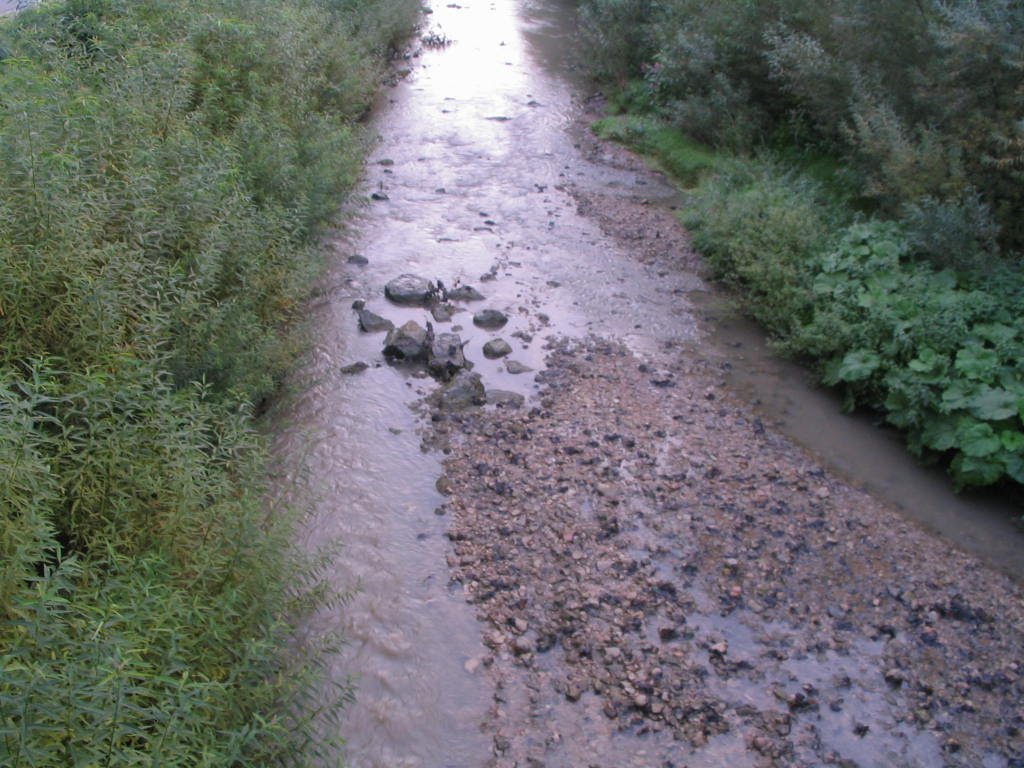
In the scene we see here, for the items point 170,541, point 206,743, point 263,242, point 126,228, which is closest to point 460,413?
point 263,242

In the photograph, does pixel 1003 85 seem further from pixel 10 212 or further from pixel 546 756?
pixel 10 212

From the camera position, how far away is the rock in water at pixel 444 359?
28.4ft

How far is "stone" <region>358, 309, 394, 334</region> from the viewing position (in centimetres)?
935

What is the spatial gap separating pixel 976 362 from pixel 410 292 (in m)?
5.91

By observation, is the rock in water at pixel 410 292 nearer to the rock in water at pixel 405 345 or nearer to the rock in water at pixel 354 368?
Answer: the rock in water at pixel 405 345

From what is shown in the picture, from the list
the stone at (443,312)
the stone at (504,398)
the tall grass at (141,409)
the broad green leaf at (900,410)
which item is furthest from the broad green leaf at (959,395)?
the tall grass at (141,409)

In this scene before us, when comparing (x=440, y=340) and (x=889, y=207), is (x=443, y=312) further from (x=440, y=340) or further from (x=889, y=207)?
(x=889, y=207)

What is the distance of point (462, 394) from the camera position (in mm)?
8320

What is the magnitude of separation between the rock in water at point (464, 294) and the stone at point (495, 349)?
1.07m

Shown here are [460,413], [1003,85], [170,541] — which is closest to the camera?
[170,541]

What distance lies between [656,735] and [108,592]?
322 cm

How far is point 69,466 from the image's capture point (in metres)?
4.40

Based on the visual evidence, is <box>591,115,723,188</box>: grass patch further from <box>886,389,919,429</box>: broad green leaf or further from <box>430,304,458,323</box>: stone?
<box>886,389,919,429</box>: broad green leaf

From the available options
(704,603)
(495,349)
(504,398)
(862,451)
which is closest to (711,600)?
(704,603)
